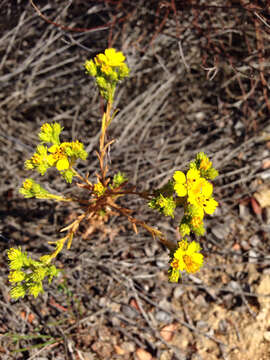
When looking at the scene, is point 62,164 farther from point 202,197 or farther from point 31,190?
point 202,197

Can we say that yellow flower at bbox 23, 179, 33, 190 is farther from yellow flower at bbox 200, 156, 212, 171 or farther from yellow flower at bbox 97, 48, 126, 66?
yellow flower at bbox 200, 156, 212, 171

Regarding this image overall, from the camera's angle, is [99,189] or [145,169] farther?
[145,169]

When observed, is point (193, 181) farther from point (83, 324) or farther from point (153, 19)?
point (153, 19)

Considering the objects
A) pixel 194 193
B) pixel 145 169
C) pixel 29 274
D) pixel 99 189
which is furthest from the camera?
pixel 145 169

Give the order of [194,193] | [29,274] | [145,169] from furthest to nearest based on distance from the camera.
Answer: [145,169]
[29,274]
[194,193]

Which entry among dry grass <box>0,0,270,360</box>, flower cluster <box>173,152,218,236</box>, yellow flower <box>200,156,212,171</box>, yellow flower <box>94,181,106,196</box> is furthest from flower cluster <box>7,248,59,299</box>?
yellow flower <box>200,156,212,171</box>

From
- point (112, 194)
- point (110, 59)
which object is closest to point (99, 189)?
point (112, 194)
